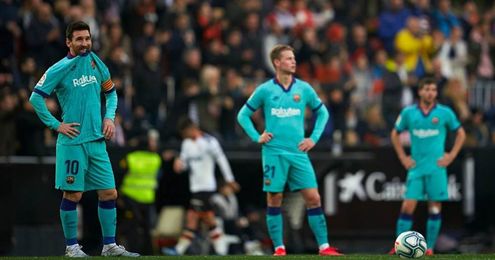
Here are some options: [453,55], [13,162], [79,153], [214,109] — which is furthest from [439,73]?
[79,153]

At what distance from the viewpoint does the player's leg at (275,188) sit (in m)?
15.5

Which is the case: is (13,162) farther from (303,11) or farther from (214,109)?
(303,11)

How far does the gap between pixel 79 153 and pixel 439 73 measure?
43.6ft

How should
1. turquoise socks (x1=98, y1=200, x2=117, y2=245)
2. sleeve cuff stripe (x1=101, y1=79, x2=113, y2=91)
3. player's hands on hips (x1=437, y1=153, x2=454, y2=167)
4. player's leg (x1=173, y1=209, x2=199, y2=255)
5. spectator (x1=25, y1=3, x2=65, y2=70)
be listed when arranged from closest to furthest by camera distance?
turquoise socks (x1=98, y1=200, x2=117, y2=245) → sleeve cuff stripe (x1=101, y1=79, x2=113, y2=91) → player's hands on hips (x1=437, y1=153, x2=454, y2=167) → player's leg (x1=173, y1=209, x2=199, y2=255) → spectator (x1=25, y1=3, x2=65, y2=70)

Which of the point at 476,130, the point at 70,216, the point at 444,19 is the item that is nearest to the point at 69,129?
the point at 70,216

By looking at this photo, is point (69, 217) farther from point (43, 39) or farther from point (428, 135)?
point (43, 39)

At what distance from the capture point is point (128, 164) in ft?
69.9

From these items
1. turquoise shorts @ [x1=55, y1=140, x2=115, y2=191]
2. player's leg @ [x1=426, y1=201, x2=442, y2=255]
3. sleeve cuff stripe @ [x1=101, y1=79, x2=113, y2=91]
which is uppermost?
sleeve cuff stripe @ [x1=101, y1=79, x2=113, y2=91]

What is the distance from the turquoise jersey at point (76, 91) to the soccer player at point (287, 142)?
8.89 ft

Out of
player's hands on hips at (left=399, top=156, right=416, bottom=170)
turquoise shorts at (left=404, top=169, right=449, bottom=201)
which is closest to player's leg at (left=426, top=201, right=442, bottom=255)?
turquoise shorts at (left=404, top=169, right=449, bottom=201)

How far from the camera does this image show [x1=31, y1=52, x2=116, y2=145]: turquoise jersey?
44.2 ft

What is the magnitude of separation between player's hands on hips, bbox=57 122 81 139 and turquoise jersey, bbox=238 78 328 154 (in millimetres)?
2992

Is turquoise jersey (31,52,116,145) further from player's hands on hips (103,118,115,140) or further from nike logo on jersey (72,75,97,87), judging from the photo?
player's hands on hips (103,118,115,140)

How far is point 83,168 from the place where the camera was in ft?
44.2
